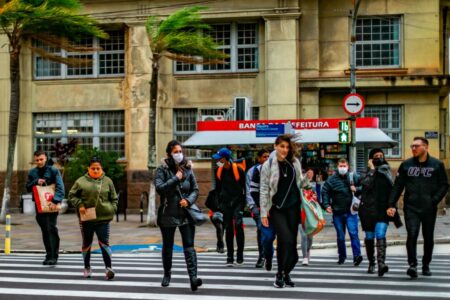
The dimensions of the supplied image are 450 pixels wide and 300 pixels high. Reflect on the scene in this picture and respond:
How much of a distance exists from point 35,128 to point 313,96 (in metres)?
11.5

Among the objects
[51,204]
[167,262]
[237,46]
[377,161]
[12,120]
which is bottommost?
[167,262]

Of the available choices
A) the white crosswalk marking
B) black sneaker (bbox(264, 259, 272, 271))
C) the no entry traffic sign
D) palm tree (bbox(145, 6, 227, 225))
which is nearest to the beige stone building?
palm tree (bbox(145, 6, 227, 225))

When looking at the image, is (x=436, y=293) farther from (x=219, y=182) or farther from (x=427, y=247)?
(x=219, y=182)

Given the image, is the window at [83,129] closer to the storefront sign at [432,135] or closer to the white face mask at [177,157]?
the storefront sign at [432,135]

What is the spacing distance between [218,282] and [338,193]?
3186 mm

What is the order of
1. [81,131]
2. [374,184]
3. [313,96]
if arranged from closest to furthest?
[374,184] → [313,96] → [81,131]

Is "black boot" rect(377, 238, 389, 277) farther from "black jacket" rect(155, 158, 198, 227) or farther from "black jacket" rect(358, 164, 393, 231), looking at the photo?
"black jacket" rect(155, 158, 198, 227)

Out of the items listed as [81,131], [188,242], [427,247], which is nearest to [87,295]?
[188,242]

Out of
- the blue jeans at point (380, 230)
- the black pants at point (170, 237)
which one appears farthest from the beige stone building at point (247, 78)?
the black pants at point (170, 237)

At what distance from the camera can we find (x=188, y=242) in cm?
865

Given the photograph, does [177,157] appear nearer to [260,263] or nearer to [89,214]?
[89,214]

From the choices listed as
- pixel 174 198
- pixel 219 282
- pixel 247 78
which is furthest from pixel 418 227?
pixel 247 78

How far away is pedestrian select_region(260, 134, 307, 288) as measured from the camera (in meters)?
8.59

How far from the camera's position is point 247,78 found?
88.3 feet
